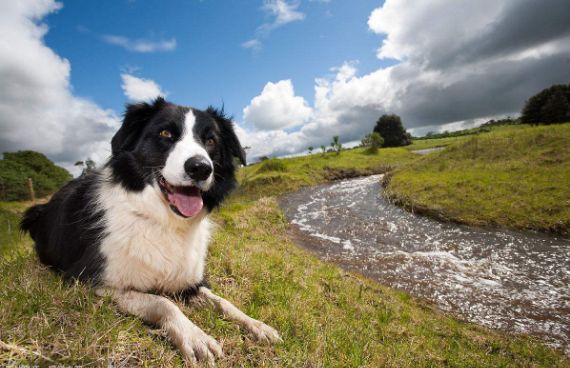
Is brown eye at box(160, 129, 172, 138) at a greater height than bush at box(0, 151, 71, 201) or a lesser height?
lesser

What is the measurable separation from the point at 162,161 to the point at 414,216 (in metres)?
13.9

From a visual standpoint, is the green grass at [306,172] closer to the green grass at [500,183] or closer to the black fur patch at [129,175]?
the green grass at [500,183]

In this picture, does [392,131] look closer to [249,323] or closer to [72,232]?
[249,323]

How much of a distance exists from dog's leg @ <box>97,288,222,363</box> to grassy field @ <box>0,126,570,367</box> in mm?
95

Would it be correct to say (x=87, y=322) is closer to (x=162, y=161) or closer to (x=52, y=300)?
(x=52, y=300)

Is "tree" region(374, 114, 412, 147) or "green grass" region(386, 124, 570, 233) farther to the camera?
"tree" region(374, 114, 412, 147)

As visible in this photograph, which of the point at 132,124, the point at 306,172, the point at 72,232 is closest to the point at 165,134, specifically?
the point at 132,124

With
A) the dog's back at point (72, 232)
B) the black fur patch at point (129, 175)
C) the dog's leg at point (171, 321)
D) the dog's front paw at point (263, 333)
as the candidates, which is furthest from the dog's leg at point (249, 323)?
the dog's back at point (72, 232)

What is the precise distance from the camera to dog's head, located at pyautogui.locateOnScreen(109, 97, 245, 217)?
2977 mm

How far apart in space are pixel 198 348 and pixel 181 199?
1442 mm

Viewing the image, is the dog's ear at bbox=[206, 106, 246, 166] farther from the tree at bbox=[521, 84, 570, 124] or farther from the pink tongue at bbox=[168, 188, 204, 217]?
the tree at bbox=[521, 84, 570, 124]

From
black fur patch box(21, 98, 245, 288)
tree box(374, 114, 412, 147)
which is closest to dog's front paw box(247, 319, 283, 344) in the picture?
black fur patch box(21, 98, 245, 288)

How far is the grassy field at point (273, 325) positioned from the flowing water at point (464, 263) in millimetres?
787

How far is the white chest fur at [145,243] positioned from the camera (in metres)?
3.02
